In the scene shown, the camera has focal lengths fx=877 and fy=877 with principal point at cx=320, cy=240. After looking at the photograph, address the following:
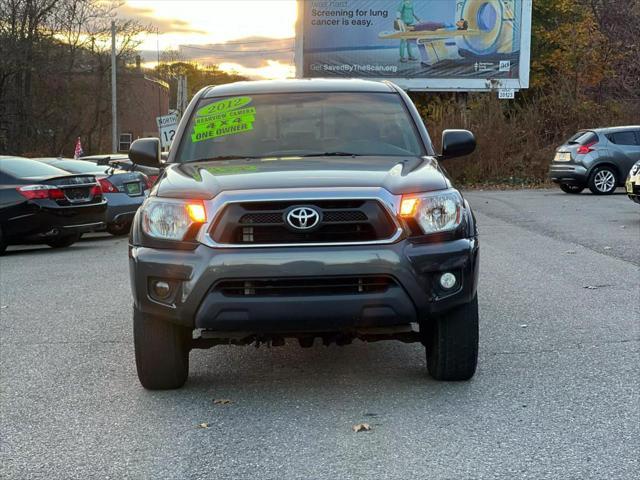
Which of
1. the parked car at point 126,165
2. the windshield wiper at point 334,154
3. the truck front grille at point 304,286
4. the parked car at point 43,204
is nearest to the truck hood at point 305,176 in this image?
the windshield wiper at point 334,154

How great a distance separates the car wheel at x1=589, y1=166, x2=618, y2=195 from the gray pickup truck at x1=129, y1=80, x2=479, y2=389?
59.7ft

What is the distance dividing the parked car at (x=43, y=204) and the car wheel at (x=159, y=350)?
27.7 feet

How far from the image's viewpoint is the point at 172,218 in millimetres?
4672

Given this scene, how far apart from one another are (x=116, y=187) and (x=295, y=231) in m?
10.9

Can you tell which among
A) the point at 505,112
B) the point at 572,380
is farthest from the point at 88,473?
the point at 505,112

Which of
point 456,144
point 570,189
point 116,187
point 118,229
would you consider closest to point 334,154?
point 456,144

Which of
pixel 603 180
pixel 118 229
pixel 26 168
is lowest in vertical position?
pixel 118 229

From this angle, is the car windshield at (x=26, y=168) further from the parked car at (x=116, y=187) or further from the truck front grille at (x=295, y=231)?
the truck front grille at (x=295, y=231)

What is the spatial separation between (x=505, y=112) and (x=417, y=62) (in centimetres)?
503

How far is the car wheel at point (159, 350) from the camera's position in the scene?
486 cm

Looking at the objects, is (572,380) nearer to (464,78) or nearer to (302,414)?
(302,414)

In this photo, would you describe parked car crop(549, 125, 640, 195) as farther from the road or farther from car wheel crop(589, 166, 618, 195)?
the road

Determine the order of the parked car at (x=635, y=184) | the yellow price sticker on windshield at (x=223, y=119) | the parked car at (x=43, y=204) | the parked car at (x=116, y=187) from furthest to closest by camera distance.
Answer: the parked car at (x=116, y=187) < the parked car at (x=635, y=184) < the parked car at (x=43, y=204) < the yellow price sticker on windshield at (x=223, y=119)

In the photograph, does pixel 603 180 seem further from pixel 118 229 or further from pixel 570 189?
pixel 118 229
